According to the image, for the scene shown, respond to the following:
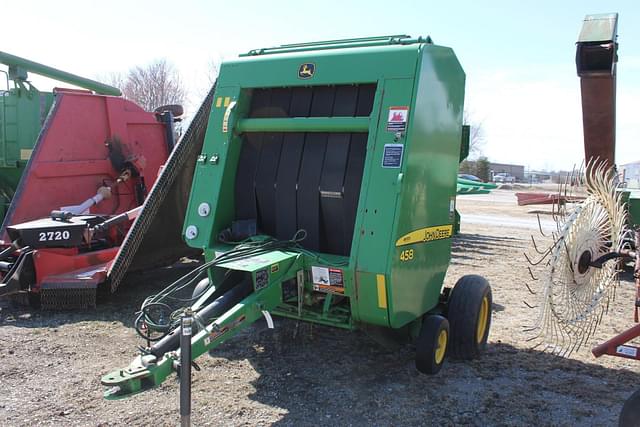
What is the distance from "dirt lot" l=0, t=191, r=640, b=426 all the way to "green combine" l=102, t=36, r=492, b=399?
1.15ft

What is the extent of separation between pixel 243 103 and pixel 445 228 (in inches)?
71.9

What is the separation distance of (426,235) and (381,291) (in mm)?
668

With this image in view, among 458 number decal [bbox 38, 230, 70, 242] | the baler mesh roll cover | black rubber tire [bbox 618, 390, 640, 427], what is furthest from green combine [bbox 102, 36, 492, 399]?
458 number decal [bbox 38, 230, 70, 242]

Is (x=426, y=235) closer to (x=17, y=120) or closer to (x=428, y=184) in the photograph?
(x=428, y=184)

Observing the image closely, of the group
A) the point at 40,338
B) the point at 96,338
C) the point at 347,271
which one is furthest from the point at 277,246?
the point at 40,338

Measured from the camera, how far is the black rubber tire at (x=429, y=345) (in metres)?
3.92

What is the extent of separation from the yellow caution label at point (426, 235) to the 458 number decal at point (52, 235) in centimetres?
347

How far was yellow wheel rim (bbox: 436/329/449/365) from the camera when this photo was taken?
4.03 metres

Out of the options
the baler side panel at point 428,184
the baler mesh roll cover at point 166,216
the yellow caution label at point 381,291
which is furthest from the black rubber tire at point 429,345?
the baler mesh roll cover at point 166,216

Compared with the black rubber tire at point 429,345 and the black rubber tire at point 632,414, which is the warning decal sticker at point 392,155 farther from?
the black rubber tire at point 632,414

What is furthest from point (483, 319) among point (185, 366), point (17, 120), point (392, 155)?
point (17, 120)

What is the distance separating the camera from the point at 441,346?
4.09 m

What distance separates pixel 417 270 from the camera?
398 cm

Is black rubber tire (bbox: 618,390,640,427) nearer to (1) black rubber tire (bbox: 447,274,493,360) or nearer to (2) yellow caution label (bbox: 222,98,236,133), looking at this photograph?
(1) black rubber tire (bbox: 447,274,493,360)
